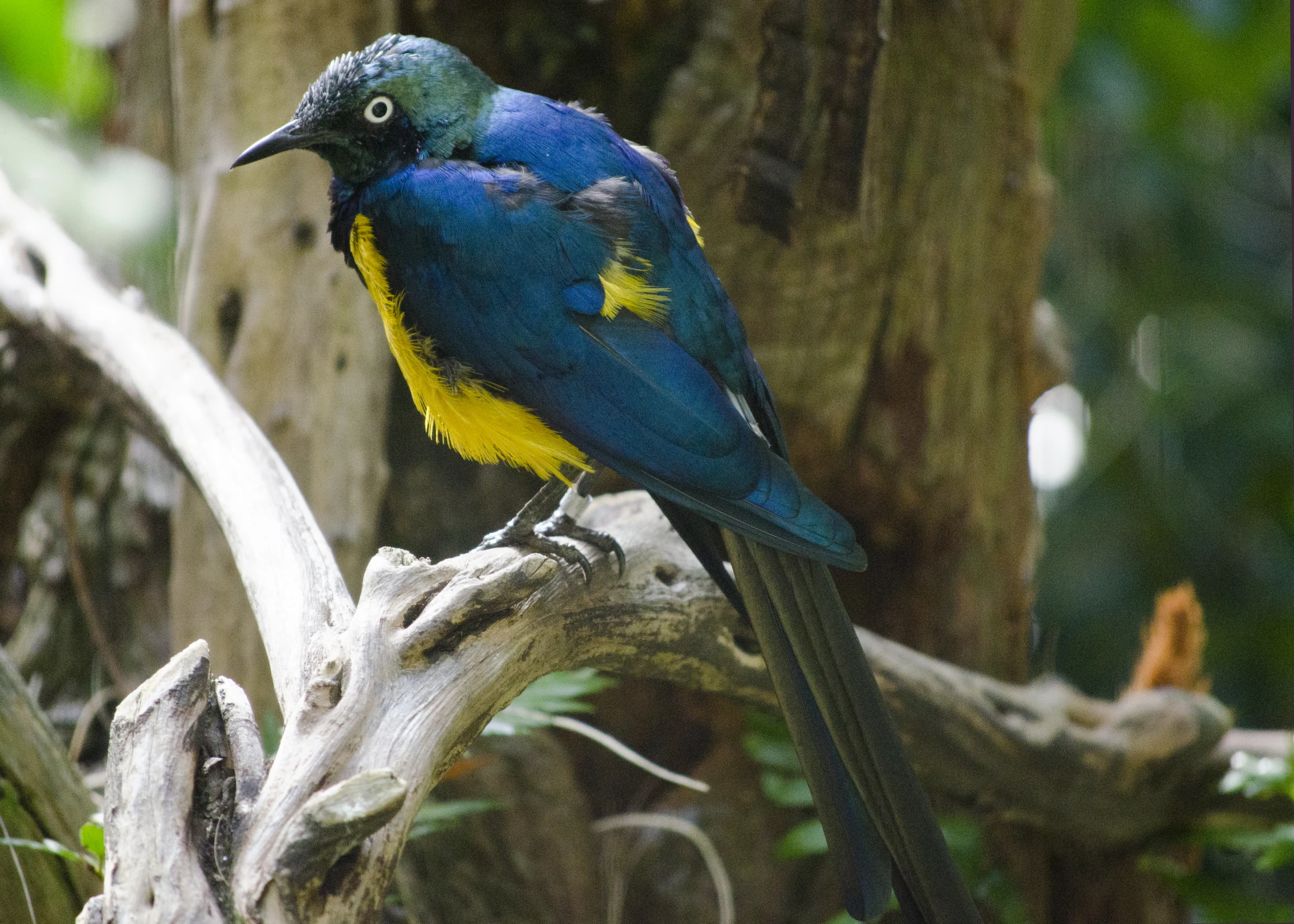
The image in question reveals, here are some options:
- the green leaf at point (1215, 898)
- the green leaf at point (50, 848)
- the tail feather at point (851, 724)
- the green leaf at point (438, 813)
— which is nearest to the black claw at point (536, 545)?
the tail feather at point (851, 724)

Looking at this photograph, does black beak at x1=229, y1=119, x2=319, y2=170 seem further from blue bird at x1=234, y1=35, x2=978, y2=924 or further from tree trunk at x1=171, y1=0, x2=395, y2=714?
tree trunk at x1=171, y1=0, x2=395, y2=714

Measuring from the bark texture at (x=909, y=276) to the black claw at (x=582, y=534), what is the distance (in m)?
0.67

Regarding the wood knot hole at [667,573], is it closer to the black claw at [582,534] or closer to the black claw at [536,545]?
the black claw at [582,534]

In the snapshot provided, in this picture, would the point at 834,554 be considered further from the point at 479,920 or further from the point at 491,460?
the point at 479,920

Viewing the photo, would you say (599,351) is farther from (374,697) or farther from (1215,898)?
(1215,898)

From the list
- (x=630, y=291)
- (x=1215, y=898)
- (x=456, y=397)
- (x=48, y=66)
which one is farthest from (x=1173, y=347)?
(x=48, y=66)

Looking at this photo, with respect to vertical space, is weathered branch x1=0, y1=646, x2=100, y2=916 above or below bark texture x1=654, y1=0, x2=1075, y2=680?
below

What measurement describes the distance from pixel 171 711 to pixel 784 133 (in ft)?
4.76

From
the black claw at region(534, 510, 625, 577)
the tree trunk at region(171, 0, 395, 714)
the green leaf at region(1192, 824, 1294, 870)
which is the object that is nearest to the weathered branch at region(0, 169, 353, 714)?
the tree trunk at region(171, 0, 395, 714)

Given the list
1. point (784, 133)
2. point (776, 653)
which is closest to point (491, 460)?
point (776, 653)

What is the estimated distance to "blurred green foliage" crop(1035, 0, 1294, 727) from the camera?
3963 millimetres

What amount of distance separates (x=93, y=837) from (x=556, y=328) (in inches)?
35.0

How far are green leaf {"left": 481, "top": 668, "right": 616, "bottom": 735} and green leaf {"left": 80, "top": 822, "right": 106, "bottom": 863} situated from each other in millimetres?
578

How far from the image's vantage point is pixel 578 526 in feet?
6.20
